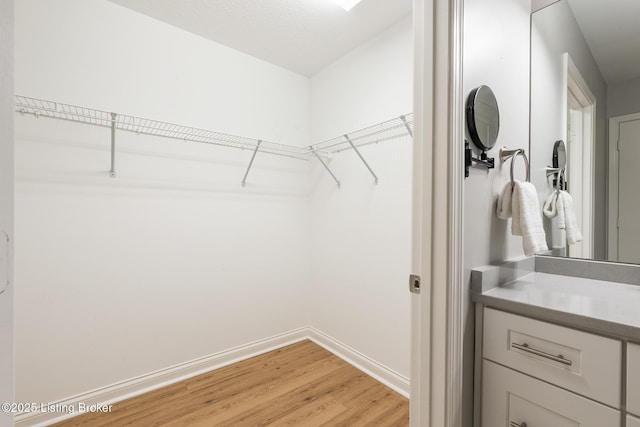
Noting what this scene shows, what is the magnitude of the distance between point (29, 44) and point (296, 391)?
251 centimetres

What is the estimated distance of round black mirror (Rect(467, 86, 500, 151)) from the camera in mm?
1020

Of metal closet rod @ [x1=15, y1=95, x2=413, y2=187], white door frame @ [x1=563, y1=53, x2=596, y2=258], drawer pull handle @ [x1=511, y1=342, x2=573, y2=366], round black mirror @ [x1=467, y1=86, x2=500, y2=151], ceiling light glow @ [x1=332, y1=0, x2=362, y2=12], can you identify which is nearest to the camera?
drawer pull handle @ [x1=511, y1=342, x2=573, y2=366]

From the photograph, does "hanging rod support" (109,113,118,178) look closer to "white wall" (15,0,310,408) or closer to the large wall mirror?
"white wall" (15,0,310,408)

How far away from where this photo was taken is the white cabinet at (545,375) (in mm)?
797

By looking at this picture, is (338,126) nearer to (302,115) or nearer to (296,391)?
(302,115)

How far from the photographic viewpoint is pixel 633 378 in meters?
0.75

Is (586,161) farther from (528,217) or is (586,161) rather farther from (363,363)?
(363,363)

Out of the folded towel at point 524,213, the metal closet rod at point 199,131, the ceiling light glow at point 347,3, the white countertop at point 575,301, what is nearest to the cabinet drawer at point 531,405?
the white countertop at point 575,301

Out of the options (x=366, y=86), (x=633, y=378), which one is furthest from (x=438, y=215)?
(x=366, y=86)

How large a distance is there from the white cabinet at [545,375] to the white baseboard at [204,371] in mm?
963

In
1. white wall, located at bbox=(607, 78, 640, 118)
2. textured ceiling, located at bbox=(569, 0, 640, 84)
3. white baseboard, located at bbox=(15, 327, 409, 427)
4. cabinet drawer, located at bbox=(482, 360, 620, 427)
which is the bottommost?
white baseboard, located at bbox=(15, 327, 409, 427)

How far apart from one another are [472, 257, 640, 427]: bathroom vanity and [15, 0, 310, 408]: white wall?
5.69ft

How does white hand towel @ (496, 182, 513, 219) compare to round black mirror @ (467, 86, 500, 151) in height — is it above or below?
Result: below

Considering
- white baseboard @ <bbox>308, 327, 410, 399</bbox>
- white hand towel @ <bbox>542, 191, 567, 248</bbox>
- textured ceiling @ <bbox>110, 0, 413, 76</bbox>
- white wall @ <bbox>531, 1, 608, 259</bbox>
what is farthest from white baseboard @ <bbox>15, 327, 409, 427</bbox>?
textured ceiling @ <bbox>110, 0, 413, 76</bbox>
